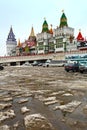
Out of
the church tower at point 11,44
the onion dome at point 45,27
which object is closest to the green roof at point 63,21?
the onion dome at point 45,27

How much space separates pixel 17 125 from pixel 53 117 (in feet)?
3.91

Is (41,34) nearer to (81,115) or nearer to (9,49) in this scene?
(9,49)

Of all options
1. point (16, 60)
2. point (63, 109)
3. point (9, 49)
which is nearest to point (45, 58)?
point (16, 60)

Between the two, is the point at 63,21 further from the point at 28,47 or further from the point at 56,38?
the point at 28,47

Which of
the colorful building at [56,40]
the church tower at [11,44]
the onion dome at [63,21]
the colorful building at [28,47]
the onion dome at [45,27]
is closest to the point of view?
the colorful building at [56,40]

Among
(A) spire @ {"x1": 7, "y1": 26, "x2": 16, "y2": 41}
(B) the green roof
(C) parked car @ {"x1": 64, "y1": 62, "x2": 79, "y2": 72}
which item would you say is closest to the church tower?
(A) spire @ {"x1": 7, "y1": 26, "x2": 16, "y2": 41}

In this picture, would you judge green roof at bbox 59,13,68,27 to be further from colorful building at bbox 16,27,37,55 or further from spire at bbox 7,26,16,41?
spire at bbox 7,26,16,41

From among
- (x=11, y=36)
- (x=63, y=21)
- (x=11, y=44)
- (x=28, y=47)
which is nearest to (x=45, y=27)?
(x=63, y=21)

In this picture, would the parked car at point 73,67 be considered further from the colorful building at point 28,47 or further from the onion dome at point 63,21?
the colorful building at point 28,47

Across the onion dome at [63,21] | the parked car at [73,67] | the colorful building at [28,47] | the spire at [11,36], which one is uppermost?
the onion dome at [63,21]

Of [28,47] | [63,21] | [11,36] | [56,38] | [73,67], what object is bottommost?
[73,67]

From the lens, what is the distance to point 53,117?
19.2ft

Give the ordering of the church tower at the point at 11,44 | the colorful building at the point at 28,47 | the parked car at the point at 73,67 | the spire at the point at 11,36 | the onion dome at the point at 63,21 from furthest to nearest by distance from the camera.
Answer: the spire at the point at 11,36, the church tower at the point at 11,44, the colorful building at the point at 28,47, the onion dome at the point at 63,21, the parked car at the point at 73,67

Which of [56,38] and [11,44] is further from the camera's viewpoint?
[11,44]
